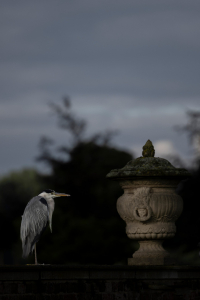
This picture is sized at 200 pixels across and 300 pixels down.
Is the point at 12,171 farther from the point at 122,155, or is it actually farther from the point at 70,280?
the point at 70,280

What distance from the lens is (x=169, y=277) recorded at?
8.53 m

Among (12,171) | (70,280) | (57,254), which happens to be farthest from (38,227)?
(12,171)

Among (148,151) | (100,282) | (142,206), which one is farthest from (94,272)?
(148,151)

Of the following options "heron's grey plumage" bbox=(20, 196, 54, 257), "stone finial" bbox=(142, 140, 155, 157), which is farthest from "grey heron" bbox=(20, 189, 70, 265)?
"stone finial" bbox=(142, 140, 155, 157)

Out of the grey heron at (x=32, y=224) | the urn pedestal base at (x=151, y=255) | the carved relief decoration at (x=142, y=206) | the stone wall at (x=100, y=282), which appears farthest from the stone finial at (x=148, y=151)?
the stone wall at (x=100, y=282)

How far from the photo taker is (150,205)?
9.04 metres

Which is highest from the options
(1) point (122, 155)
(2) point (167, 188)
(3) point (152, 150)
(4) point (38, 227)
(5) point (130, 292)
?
(1) point (122, 155)

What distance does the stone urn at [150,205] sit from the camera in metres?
9.04

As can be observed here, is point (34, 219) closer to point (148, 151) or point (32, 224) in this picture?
point (32, 224)

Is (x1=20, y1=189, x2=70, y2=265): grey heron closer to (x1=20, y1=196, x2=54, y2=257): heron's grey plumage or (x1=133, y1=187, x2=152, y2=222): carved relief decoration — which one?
(x1=20, y1=196, x2=54, y2=257): heron's grey plumage

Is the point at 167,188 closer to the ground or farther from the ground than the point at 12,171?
closer to the ground

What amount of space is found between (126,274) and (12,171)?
25.0 metres

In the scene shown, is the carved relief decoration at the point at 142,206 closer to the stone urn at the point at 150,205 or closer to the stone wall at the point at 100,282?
the stone urn at the point at 150,205

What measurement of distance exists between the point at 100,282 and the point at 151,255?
4.13ft
